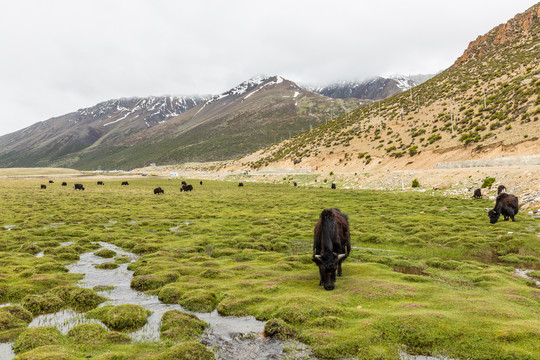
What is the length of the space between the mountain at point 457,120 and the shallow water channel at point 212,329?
6026 cm

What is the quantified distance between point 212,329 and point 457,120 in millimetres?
85359

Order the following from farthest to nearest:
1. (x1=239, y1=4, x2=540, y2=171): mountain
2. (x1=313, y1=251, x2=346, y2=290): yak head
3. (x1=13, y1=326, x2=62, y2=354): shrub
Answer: (x1=239, y1=4, x2=540, y2=171): mountain, (x1=313, y1=251, x2=346, y2=290): yak head, (x1=13, y1=326, x2=62, y2=354): shrub

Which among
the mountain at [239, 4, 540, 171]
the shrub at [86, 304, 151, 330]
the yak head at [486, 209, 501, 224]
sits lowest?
the yak head at [486, 209, 501, 224]

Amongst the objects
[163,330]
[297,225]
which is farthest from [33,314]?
[297,225]

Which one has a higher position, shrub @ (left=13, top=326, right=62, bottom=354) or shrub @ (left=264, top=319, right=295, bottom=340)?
shrub @ (left=13, top=326, right=62, bottom=354)

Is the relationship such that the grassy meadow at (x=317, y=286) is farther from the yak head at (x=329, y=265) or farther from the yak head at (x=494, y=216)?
the yak head at (x=494, y=216)

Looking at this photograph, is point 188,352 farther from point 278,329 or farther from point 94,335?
point 94,335

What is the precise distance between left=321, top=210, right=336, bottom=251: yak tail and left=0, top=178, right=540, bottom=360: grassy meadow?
5.03ft

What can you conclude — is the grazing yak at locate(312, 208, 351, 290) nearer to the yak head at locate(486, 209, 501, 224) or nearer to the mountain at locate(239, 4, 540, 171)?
the yak head at locate(486, 209, 501, 224)

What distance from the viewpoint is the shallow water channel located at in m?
7.20

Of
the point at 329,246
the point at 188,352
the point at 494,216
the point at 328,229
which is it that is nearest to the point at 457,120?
the point at 494,216

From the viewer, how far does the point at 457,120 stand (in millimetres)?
76250

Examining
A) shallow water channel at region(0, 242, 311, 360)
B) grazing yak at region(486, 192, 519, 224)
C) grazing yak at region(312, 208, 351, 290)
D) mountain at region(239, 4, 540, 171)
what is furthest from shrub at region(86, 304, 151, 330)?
mountain at region(239, 4, 540, 171)

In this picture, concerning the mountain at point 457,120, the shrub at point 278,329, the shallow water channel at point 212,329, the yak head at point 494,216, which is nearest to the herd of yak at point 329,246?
the shrub at point 278,329
